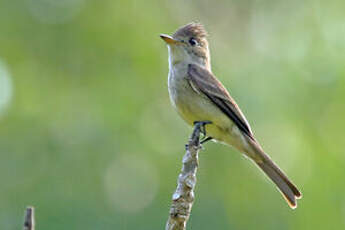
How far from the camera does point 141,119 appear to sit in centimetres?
744

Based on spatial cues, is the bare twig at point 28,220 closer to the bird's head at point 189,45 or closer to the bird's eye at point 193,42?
the bird's head at point 189,45

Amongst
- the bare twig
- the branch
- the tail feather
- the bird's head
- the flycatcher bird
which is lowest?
the bare twig

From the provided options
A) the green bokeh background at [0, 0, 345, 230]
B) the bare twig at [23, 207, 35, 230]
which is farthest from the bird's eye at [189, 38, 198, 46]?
the bare twig at [23, 207, 35, 230]

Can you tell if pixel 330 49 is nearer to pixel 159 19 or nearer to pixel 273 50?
pixel 273 50

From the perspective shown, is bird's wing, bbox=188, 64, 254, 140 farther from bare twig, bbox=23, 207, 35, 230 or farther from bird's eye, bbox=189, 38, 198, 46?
bare twig, bbox=23, 207, 35, 230

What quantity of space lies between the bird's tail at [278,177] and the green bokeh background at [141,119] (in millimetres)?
802

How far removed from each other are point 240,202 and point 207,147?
0.79 m

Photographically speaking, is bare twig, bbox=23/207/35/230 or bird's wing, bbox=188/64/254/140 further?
bird's wing, bbox=188/64/254/140

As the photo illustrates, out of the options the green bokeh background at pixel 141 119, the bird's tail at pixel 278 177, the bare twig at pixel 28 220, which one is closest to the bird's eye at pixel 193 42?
the green bokeh background at pixel 141 119

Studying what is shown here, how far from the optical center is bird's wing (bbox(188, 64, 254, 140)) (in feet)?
Answer: 18.8

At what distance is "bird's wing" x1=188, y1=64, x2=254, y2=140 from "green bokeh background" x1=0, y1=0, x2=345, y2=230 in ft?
3.41

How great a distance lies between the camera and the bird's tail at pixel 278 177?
5.30 metres

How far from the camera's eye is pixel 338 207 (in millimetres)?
6551

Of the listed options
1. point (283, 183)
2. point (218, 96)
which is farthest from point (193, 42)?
point (283, 183)
